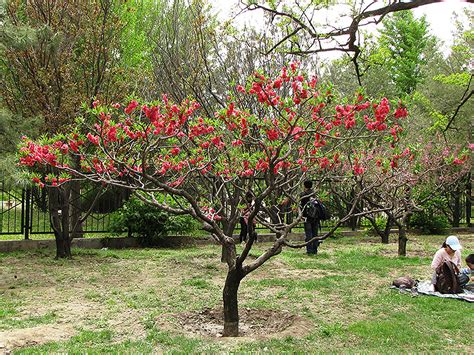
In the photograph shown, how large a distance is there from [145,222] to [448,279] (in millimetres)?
7102

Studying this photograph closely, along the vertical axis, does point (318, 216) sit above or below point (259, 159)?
below

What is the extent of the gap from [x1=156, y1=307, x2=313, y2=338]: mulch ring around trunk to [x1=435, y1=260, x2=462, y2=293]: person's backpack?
2.39 metres

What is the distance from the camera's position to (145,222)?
452 inches

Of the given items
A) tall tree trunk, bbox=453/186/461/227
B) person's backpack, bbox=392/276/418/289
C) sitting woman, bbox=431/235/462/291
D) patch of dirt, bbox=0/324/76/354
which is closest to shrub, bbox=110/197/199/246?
person's backpack, bbox=392/276/418/289

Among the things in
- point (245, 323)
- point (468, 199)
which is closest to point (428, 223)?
point (468, 199)

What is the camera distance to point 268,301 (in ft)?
20.6

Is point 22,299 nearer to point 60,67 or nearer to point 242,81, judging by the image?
point 60,67

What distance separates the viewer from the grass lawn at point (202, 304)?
15.0 ft

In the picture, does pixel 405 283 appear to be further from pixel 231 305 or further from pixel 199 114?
pixel 199 114

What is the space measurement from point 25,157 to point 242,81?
564cm

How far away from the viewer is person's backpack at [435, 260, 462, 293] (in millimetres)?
6527

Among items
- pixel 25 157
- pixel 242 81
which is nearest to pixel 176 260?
pixel 242 81

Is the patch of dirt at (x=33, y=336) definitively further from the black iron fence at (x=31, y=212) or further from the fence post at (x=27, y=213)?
the fence post at (x=27, y=213)

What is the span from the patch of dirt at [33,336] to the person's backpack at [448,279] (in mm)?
4815
